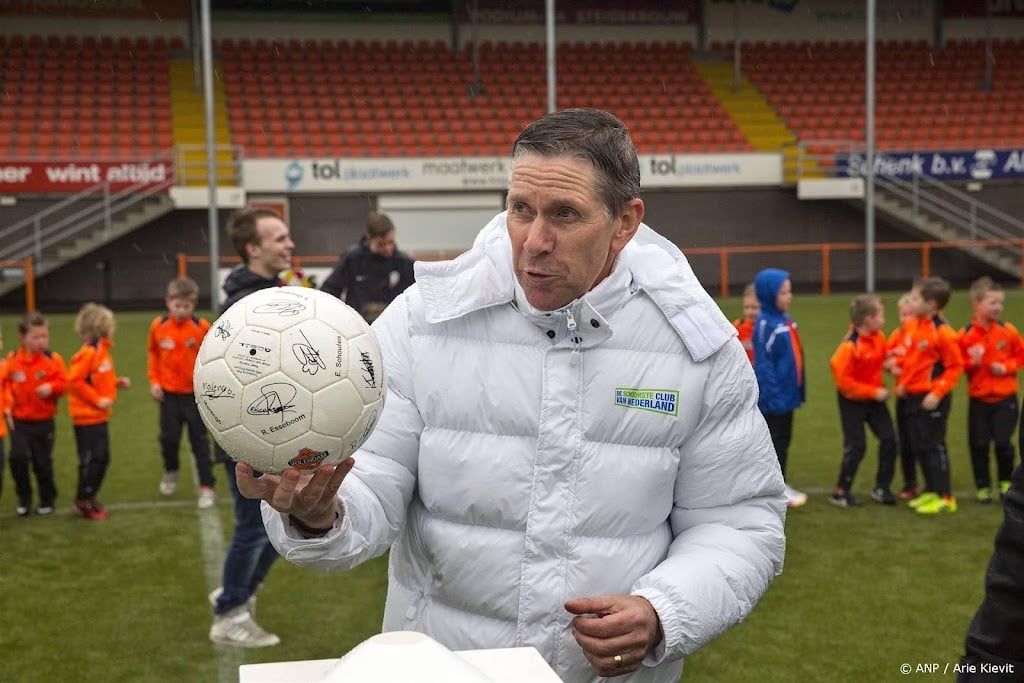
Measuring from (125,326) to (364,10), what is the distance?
13.8 m

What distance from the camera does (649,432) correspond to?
2209mm

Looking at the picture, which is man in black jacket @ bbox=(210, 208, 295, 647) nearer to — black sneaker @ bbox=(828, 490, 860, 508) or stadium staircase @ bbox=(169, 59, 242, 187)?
black sneaker @ bbox=(828, 490, 860, 508)

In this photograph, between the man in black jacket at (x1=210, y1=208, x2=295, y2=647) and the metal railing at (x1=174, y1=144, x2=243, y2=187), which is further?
the metal railing at (x1=174, y1=144, x2=243, y2=187)

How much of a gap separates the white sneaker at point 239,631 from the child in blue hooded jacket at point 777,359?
3.46m

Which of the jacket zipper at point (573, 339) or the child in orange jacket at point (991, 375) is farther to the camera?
the child in orange jacket at point (991, 375)

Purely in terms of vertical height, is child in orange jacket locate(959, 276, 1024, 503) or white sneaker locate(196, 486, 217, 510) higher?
child in orange jacket locate(959, 276, 1024, 503)

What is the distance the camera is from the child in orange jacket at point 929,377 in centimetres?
728

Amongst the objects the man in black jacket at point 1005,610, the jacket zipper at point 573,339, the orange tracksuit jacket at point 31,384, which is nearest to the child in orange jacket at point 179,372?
the orange tracksuit jacket at point 31,384

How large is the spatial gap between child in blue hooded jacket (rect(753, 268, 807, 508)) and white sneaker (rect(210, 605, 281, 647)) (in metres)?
3.46

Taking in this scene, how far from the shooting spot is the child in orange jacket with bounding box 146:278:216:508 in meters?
7.85

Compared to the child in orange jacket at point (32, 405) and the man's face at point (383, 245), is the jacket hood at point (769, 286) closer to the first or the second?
the man's face at point (383, 245)

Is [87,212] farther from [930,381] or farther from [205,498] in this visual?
[930,381]

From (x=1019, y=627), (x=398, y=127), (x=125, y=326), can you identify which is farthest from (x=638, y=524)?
(x=398, y=127)

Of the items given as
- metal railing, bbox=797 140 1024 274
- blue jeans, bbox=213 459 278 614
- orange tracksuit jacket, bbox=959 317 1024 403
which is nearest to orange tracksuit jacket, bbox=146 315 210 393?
blue jeans, bbox=213 459 278 614
